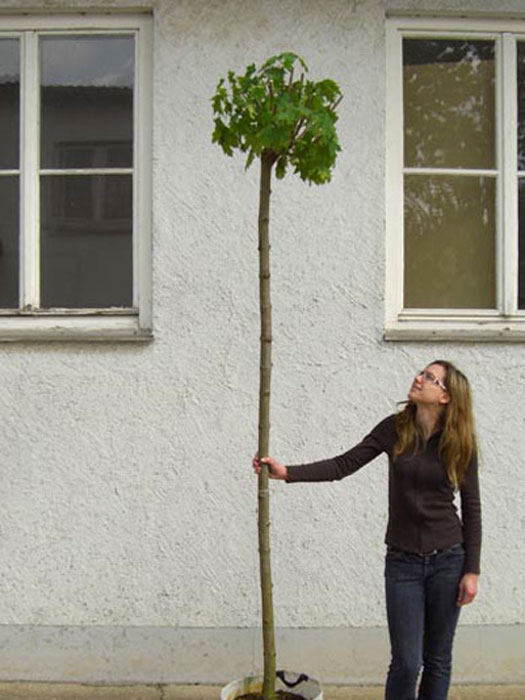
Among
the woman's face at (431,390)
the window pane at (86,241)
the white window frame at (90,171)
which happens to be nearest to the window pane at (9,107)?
the white window frame at (90,171)

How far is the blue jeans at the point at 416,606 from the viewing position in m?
A: 3.71

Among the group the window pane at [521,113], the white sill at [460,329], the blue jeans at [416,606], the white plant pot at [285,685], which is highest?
Answer: the window pane at [521,113]

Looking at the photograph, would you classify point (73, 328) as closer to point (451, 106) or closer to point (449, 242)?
point (449, 242)

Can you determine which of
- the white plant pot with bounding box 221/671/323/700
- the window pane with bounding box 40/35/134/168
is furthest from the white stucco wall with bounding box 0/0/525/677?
the white plant pot with bounding box 221/671/323/700

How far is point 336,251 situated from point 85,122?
5.16ft

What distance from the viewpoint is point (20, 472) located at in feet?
16.4

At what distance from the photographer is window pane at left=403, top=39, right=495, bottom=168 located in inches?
205

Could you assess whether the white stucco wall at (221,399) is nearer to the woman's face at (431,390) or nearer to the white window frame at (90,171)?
the white window frame at (90,171)

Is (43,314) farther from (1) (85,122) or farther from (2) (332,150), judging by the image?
(2) (332,150)

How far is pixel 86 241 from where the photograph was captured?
5.21 m

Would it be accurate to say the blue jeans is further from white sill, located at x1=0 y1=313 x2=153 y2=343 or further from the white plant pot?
white sill, located at x1=0 y1=313 x2=153 y2=343

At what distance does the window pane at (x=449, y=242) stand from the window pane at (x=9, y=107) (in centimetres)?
219

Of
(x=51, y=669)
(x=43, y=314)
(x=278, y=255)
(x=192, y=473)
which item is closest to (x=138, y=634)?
(x=51, y=669)

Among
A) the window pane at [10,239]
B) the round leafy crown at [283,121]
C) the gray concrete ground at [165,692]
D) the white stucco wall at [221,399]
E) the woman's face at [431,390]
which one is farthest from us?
the window pane at [10,239]
